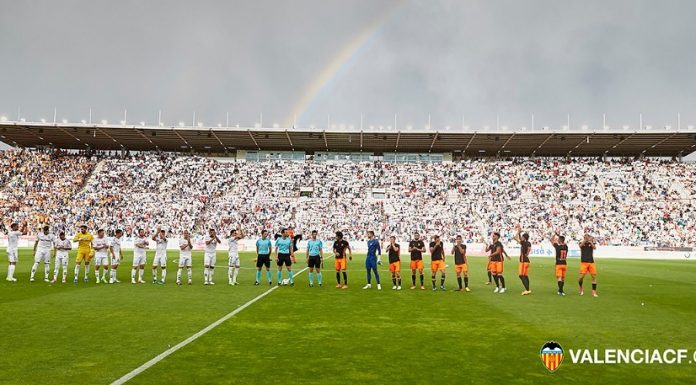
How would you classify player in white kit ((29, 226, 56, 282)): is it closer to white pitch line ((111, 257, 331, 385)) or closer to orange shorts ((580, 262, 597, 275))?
white pitch line ((111, 257, 331, 385))

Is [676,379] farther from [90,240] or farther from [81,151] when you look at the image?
[81,151]

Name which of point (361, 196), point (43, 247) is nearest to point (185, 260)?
point (43, 247)

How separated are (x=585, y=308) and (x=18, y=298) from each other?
54.7 ft

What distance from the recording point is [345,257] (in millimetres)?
19297

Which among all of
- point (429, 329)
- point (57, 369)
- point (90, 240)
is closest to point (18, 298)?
point (90, 240)

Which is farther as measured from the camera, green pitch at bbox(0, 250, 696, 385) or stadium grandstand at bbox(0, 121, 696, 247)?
stadium grandstand at bbox(0, 121, 696, 247)

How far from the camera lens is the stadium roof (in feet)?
203

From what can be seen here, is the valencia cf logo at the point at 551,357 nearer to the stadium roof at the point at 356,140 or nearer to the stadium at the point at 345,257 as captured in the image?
the stadium at the point at 345,257

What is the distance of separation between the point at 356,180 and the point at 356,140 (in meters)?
5.20

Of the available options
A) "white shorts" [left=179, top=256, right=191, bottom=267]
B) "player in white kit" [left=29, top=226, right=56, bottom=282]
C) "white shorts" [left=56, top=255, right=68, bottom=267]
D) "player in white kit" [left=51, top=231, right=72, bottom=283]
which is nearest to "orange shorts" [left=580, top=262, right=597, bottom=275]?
"white shorts" [left=179, top=256, right=191, bottom=267]

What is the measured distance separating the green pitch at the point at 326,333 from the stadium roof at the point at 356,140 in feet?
151

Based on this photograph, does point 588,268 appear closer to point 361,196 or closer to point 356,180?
point 361,196

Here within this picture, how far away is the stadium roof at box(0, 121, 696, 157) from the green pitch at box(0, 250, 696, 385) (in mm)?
46043

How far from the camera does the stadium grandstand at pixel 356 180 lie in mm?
55878
